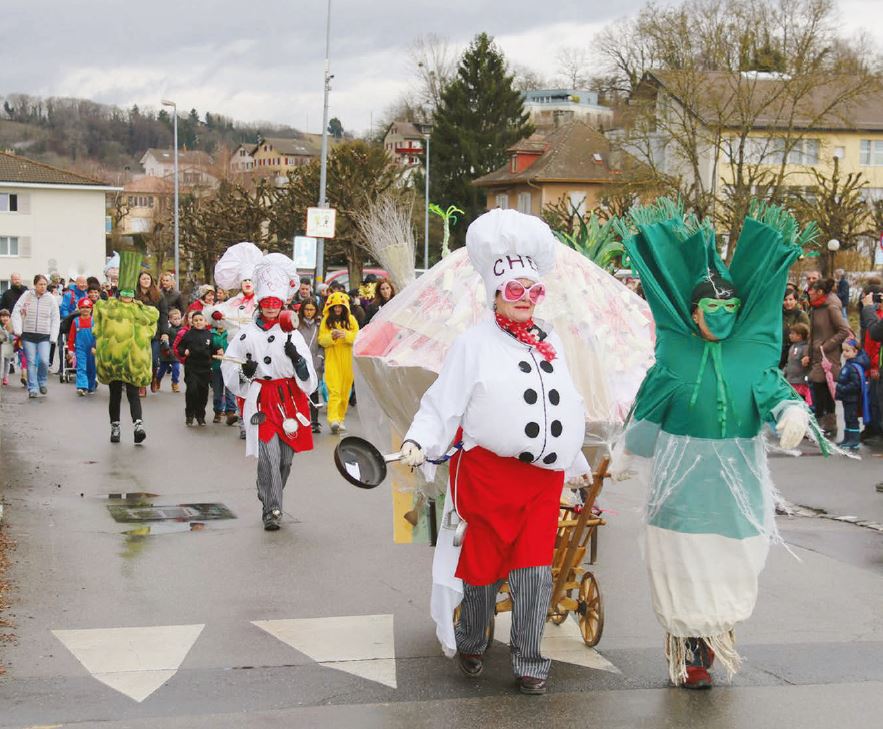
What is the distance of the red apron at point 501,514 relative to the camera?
584 centimetres

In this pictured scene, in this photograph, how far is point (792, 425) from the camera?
18.4 feet

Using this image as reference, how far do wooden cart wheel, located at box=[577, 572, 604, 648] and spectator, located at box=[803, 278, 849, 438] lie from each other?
927cm

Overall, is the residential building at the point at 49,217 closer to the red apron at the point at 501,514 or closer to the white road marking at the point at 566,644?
the white road marking at the point at 566,644

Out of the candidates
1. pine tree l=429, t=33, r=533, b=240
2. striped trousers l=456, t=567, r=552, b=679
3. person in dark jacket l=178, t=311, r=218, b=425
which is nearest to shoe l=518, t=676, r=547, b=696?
striped trousers l=456, t=567, r=552, b=679

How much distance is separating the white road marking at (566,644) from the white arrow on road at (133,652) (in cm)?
163

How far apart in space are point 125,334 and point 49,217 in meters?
58.6

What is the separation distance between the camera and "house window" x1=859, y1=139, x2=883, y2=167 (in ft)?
213

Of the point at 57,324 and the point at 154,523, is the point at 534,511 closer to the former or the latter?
the point at 154,523

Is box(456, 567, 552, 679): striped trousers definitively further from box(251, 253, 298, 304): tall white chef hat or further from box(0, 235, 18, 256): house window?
box(0, 235, 18, 256): house window

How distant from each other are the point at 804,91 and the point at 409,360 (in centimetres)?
3658

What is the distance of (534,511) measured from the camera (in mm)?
5883

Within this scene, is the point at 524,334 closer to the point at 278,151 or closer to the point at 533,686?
the point at 533,686

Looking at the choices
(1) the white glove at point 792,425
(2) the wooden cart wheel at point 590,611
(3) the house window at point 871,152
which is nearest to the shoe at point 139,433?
(2) the wooden cart wheel at point 590,611

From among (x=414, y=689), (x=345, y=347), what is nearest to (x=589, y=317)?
(x=414, y=689)
